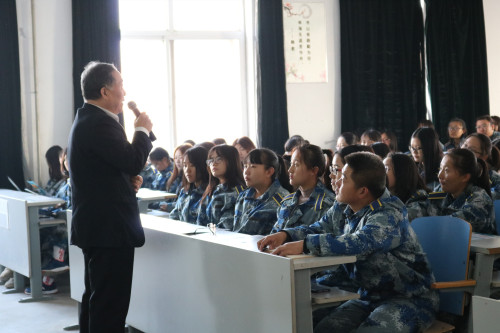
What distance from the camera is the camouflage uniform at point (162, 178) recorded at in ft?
18.1

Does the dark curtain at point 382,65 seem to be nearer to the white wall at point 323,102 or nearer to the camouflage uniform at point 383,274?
the white wall at point 323,102

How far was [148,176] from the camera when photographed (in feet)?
18.9

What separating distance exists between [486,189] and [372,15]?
16.0 feet

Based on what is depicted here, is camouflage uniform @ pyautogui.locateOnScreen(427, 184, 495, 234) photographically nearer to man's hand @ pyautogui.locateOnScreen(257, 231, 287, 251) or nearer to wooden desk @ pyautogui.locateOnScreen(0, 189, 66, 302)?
man's hand @ pyautogui.locateOnScreen(257, 231, 287, 251)

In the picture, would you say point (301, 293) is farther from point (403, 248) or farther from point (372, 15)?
point (372, 15)

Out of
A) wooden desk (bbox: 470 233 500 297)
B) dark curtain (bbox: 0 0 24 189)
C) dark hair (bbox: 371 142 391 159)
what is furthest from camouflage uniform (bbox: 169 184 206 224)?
dark curtain (bbox: 0 0 24 189)

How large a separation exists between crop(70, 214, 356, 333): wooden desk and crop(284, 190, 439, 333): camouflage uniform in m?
0.12

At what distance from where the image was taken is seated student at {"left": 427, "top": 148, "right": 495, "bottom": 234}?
2.94 m

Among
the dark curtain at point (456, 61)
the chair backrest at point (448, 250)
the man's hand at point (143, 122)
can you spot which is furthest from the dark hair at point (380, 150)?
the dark curtain at point (456, 61)

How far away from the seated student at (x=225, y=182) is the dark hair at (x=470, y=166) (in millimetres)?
1137

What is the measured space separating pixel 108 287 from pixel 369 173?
107 centimetres

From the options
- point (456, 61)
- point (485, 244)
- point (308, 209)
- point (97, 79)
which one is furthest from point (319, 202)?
point (456, 61)

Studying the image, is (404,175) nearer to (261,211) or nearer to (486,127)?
(261,211)

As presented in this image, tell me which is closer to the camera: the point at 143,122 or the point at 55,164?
the point at 143,122
